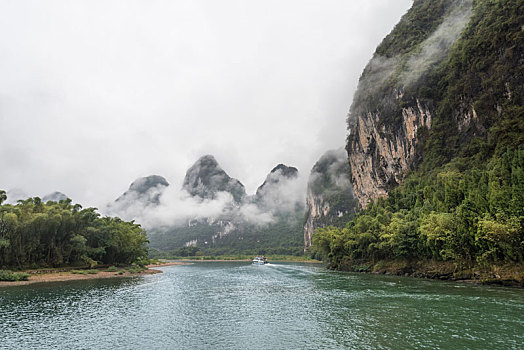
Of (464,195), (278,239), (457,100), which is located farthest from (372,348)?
(278,239)

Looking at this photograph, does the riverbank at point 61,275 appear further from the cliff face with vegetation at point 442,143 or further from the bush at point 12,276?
the cliff face with vegetation at point 442,143

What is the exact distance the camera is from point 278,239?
19925 centimetres

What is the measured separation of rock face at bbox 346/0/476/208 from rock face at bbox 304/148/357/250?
44.7 m

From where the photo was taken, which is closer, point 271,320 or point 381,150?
point 271,320

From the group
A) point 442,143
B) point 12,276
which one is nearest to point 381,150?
point 442,143

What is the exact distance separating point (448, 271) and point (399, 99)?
173 feet

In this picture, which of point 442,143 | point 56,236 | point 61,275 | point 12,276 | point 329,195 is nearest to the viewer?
point 12,276

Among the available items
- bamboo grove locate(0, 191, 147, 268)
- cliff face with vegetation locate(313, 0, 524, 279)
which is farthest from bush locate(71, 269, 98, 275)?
cliff face with vegetation locate(313, 0, 524, 279)

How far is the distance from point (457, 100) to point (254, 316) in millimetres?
60315

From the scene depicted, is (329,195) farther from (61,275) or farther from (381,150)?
(61,275)

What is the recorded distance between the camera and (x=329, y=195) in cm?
15875

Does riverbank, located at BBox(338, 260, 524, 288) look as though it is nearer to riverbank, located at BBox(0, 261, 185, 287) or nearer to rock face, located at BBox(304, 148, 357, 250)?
riverbank, located at BBox(0, 261, 185, 287)

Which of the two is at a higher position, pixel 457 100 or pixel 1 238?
pixel 457 100

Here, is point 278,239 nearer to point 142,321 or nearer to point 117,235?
point 117,235
